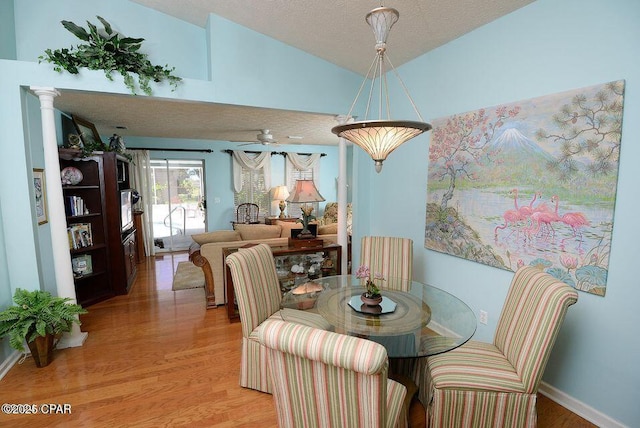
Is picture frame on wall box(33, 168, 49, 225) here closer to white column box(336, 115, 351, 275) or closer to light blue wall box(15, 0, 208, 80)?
light blue wall box(15, 0, 208, 80)

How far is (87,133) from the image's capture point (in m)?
4.43

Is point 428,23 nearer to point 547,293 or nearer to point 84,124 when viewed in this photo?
point 547,293

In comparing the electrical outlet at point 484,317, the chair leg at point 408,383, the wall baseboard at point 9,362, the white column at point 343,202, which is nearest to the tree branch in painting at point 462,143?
the electrical outlet at point 484,317

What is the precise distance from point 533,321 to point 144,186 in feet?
22.3

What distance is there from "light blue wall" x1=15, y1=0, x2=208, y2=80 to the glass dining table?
2.54 metres

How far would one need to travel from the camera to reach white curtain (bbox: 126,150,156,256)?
248 inches

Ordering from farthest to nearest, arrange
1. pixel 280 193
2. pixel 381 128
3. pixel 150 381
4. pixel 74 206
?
pixel 280 193, pixel 74 206, pixel 150 381, pixel 381 128

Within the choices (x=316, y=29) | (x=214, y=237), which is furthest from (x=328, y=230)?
(x=316, y=29)

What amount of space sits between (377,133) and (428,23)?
4.89 ft

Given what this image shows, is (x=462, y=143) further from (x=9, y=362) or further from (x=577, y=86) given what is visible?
(x=9, y=362)

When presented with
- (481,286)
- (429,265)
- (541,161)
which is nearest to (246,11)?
(541,161)

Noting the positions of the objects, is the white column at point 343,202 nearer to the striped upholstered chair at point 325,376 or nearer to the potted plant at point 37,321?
the striped upholstered chair at point 325,376

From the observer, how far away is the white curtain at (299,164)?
763 centimetres

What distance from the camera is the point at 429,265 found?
10.0 feet
